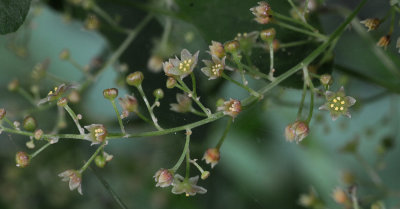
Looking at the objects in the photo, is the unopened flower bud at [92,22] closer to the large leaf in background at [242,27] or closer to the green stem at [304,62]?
the large leaf in background at [242,27]

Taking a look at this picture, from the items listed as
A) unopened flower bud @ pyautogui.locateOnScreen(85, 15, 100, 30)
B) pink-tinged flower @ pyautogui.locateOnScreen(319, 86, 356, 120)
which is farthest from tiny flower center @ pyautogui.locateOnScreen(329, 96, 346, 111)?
unopened flower bud @ pyautogui.locateOnScreen(85, 15, 100, 30)

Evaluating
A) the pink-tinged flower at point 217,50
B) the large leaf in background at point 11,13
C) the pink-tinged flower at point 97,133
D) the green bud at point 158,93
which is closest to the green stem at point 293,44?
the pink-tinged flower at point 217,50

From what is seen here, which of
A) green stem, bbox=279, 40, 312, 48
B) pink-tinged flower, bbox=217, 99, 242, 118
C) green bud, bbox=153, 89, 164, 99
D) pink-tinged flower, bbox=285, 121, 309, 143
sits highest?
green stem, bbox=279, 40, 312, 48

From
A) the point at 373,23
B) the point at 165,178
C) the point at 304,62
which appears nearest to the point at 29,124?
the point at 165,178

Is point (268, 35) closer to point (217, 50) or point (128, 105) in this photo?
point (217, 50)

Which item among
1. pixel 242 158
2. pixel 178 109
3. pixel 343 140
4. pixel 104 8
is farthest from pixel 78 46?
pixel 343 140

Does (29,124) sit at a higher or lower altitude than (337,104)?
lower

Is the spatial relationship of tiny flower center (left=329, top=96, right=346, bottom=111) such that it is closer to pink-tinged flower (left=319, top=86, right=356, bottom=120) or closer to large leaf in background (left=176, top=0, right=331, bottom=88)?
pink-tinged flower (left=319, top=86, right=356, bottom=120)
